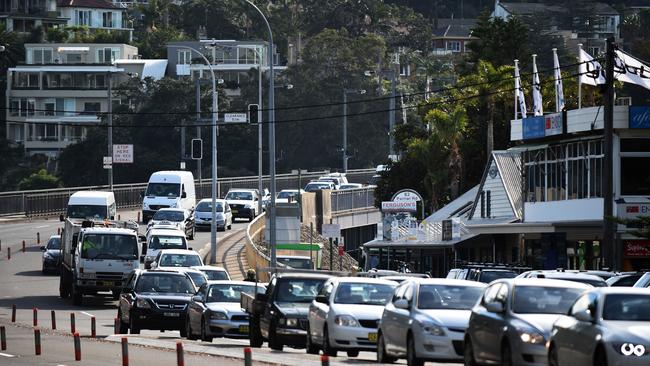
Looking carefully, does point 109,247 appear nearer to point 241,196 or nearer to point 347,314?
point 347,314

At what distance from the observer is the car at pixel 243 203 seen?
90.1m

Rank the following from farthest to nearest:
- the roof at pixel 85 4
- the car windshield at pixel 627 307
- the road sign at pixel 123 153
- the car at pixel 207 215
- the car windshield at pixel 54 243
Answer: the roof at pixel 85 4
the road sign at pixel 123 153
the car at pixel 207 215
the car windshield at pixel 54 243
the car windshield at pixel 627 307

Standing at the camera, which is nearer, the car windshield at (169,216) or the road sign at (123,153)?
the car windshield at (169,216)

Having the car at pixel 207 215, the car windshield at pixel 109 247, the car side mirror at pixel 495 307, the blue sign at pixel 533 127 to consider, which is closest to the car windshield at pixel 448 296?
the car side mirror at pixel 495 307

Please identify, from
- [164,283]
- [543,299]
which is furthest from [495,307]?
[164,283]

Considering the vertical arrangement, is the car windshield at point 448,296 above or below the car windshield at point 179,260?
above

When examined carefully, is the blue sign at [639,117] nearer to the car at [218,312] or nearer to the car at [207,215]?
the car at [218,312]

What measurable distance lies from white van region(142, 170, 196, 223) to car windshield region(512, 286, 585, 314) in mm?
58554

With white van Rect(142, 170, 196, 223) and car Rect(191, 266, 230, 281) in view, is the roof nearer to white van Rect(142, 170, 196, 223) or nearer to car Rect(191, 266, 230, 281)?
white van Rect(142, 170, 196, 223)

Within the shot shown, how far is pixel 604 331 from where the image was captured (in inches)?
776

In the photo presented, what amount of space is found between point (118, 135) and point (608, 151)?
8547cm

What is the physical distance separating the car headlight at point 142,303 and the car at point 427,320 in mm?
12598

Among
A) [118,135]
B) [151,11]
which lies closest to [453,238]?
[118,135]

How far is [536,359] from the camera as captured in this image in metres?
21.5
